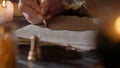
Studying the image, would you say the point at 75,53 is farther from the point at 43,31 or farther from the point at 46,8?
the point at 46,8

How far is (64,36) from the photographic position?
86 centimetres

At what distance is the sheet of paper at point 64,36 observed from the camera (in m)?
0.81

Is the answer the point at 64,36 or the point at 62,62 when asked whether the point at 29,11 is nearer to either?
the point at 64,36

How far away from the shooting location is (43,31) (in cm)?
91

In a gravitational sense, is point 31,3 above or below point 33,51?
above

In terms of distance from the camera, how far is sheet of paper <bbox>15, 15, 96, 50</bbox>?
2.65ft

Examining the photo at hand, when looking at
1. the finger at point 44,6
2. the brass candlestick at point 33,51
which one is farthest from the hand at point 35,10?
the brass candlestick at point 33,51

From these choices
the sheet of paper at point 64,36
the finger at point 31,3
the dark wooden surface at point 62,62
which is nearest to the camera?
the dark wooden surface at point 62,62

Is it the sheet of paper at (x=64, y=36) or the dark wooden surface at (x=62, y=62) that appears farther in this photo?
the sheet of paper at (x=64, y=36)

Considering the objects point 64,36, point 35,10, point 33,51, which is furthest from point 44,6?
point 33,51

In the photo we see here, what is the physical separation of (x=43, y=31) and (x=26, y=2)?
5.0 inches

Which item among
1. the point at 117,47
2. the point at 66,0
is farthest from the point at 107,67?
the point at 66,0

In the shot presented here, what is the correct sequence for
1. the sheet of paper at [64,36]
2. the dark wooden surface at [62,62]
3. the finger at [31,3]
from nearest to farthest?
the dark wooden surface at [62,62]
the sheet of paper at [64,36]
the finger at [31,3]

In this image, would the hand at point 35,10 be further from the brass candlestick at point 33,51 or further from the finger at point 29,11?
the brass candlestick at point 33,51
